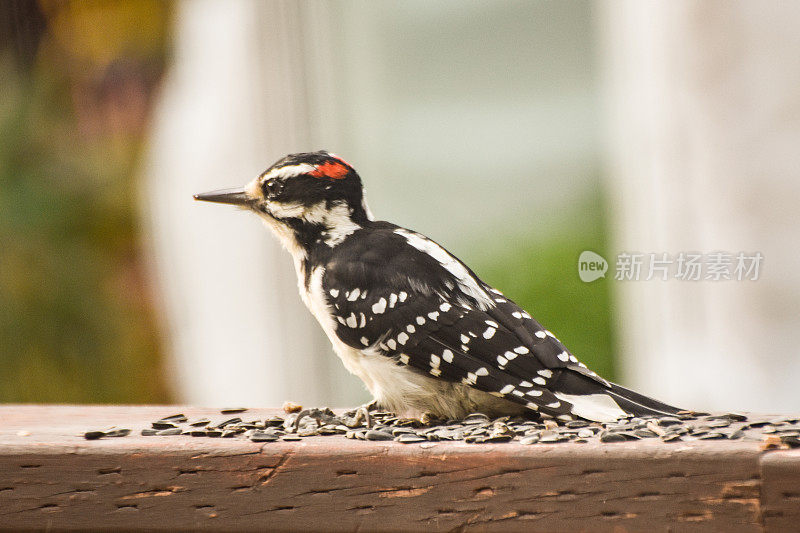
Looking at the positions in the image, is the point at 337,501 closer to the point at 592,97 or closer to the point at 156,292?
the point at 156,292

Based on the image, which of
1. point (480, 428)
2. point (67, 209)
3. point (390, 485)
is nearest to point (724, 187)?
point (480, 428)

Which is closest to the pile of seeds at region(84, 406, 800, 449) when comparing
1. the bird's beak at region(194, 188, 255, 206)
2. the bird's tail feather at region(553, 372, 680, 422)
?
the bird's tail feather at region(553, 372, 680, 422)

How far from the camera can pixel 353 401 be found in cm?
407

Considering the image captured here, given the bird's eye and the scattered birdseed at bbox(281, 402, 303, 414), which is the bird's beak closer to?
the bird's eye

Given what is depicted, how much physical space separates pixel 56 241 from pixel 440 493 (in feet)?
11.6

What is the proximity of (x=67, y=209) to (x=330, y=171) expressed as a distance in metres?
2.98

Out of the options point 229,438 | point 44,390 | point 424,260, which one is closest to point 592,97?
point 44,390

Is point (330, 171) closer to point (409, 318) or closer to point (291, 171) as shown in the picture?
point (291, 171)

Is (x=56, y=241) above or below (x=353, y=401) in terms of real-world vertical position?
above

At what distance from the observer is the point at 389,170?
4.75m

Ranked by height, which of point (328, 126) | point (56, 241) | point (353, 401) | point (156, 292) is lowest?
point (353, 401)

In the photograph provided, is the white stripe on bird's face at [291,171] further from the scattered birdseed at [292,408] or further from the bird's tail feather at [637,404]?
the bird's tail feather at [637,404]

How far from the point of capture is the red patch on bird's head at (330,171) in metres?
1.69

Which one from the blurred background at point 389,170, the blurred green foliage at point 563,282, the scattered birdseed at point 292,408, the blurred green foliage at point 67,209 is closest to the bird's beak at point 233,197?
the scattered birdseed at point 292,408
